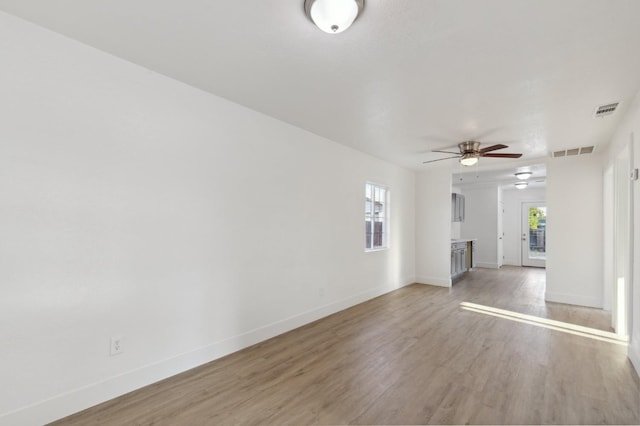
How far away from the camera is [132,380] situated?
2.38m

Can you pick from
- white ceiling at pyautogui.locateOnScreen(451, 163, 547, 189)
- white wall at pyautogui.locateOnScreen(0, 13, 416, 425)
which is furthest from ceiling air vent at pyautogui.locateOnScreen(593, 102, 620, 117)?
white wall at pyautogui.locateOnScreen(0, 13, 416, 425)

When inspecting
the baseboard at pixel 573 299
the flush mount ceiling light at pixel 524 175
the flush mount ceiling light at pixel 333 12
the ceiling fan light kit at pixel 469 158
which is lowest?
the baseboard at pixel 573 299

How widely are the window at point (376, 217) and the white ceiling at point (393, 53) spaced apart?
2.15m

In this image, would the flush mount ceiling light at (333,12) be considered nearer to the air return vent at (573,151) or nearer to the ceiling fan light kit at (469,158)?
the ceiling fan light kit at (469,158)

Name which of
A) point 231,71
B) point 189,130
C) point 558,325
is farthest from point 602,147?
point 189,130

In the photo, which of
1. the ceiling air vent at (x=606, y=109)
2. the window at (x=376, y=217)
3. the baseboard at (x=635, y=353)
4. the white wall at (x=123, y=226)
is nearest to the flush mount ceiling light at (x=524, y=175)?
the window at (x=376, y=217)

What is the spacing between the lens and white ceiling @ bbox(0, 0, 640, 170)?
179cm

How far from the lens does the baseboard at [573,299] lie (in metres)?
4.92

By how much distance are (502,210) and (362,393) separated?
32.0 feet

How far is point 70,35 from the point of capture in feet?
6.93

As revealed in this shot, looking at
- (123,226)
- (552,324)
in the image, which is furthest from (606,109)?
(123,226)

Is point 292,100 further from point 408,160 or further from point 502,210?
point 502,210

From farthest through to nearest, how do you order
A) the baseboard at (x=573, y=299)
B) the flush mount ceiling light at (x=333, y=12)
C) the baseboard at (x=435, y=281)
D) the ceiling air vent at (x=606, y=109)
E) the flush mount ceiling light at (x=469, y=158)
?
the baseboard at (x=435, y=281) < the baseboard at (x=573, y=299) < the flush mount ceiling light at (x=469, y=158) < the ceiling air vent at (x=606, y=109) < the flush mount ceiling light at (x=333, y=12)

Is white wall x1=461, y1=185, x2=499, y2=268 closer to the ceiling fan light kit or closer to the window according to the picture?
the window
